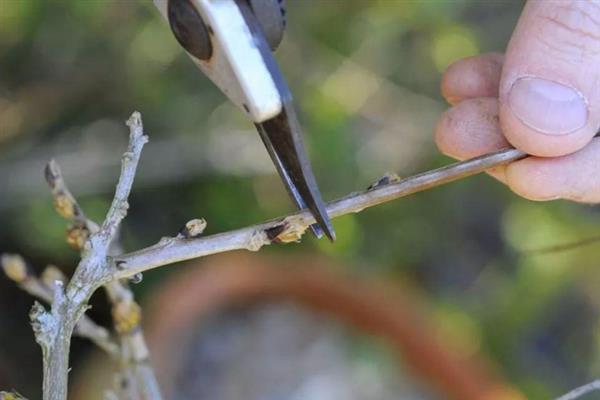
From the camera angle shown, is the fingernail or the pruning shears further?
the fingernail

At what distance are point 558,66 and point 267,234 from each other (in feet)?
1.09

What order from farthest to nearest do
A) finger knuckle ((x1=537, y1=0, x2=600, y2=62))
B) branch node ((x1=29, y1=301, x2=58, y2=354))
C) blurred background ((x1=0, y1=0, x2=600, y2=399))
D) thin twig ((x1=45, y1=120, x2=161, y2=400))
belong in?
blurred background ((x1=0, y1=0, x2=600, y2=399)) → finger knuckle ((x1=537, y1=0, x2=600, y2=62)) → thin twig ((x1=45, y1=120, x2=161, y2=400)) → branch node ((x1=29, y1=301, x2=58, y2=354))

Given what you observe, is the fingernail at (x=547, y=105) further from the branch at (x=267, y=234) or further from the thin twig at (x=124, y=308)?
the thin twig at (x=124, y=308)

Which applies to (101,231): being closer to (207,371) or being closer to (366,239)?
(207,371)

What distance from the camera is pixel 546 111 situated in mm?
691

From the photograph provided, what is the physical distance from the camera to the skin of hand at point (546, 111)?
0.67 meters

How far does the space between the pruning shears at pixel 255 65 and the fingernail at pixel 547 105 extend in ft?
0.68

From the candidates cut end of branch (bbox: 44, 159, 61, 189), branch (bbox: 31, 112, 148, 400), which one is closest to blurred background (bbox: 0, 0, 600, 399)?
cut end of branch (bbox: 44, 159, 61, 189)

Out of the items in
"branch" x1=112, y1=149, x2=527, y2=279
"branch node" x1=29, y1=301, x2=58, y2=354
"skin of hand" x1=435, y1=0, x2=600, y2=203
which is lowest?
"skin of hand" x1=435, y1=0, x2=600, y2=203

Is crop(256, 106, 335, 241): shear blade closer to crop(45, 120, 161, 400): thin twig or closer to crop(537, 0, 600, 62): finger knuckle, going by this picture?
crop(45, 120, 161, 400): thin twig

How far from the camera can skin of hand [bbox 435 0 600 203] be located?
0.67 m

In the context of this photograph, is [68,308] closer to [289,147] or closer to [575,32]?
[289,147]

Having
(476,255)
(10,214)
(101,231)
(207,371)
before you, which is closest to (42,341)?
(101,231)

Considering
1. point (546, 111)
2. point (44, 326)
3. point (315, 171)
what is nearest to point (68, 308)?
point (44, 326)
